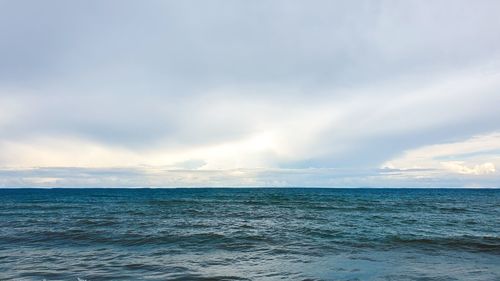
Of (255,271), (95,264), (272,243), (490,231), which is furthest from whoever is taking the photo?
(490,231)

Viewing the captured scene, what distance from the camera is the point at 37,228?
27.7 metres

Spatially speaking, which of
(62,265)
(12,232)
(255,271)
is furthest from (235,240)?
(12,232)

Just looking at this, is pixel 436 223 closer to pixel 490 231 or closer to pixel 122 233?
pixel 490 231

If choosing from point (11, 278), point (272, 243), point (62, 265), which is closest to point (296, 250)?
point (272, 243)

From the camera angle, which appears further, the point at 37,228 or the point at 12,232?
the point at 37,228

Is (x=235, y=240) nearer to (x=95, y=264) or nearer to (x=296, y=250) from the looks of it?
(x=296, y=250)

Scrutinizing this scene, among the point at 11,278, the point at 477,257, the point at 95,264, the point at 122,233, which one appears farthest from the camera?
the point at 122,233

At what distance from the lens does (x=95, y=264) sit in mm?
15836

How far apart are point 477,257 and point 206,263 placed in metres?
13.5

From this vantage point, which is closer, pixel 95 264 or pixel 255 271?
pixel 255 271

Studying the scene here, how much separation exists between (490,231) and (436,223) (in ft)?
15.9

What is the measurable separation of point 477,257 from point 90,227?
25.6 meters

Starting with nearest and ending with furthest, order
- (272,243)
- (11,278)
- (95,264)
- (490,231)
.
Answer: (11,278) < (95,264) < (272,243) < (490,231)

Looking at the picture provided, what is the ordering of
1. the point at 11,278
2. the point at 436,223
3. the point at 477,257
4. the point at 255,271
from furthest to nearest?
the point at 436,223 < the point at 477,257 < the point at 255,271 < the point at 11,278
